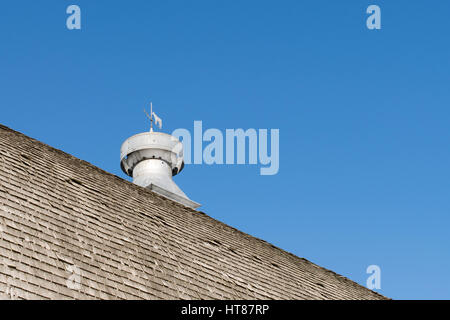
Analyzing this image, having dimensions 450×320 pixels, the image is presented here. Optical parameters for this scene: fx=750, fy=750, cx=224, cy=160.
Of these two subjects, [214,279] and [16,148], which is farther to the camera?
[16,148]

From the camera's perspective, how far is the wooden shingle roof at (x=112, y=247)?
7.33 metres

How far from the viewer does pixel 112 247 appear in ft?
27.9

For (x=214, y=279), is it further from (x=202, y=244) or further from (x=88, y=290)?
(x=88, y=290)

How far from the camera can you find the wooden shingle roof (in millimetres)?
7332

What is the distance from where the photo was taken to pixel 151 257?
8.84m

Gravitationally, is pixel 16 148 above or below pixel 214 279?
above
